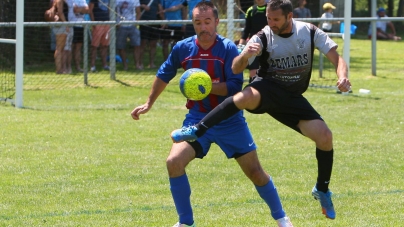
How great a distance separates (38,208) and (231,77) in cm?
227

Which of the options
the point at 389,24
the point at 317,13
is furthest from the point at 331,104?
the point at 389,24

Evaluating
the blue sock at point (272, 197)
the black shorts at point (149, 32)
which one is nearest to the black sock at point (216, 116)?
the blue sock at point (272, 197)

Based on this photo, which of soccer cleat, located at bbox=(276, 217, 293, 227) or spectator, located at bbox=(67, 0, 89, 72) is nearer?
soccer cleat, located at bbox=(276, 217, 293, 227)

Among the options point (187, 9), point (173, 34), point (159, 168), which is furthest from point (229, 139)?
point (187, 9)

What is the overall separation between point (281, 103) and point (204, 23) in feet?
2.84

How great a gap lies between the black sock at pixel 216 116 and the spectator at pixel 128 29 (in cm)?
1118

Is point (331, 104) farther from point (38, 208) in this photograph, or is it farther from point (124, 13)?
point (38, 208)

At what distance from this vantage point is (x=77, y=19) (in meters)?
16.6

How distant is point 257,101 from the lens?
5742 millimetres

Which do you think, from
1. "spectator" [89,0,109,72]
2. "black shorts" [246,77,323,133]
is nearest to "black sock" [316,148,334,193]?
"black shorts" [246,77,323,133]

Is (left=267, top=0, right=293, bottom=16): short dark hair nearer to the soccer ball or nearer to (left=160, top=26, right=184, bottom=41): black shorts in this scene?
the soccer ball

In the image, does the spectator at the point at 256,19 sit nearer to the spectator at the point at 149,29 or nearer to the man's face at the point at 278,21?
the spectator at the point at 149,29

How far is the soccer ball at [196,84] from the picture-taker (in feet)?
17.9

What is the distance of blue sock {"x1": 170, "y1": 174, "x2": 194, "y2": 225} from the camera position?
18.6 feet
